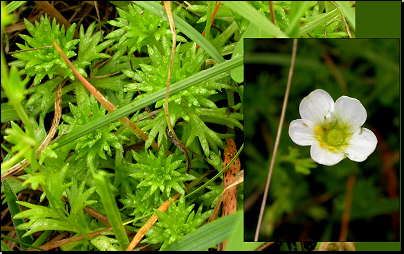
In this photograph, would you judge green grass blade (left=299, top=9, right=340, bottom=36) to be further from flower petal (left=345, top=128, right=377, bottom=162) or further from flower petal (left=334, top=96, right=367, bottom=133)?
flower petal (left=345, top=128, right=377, bottom=162)

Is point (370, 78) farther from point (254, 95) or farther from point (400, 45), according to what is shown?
point (254, 95)

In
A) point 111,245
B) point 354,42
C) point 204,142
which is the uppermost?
point 354,42

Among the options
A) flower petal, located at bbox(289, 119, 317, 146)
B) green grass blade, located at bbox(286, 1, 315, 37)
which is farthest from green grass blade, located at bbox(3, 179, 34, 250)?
green grass blade, located at bbox(286, 1, 315, 37)

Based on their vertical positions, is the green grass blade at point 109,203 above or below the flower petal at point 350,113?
below

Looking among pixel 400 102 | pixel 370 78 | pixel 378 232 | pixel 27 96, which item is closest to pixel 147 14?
pixel 27 96

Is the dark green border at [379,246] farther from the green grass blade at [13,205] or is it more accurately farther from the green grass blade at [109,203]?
the green grass blade at [13,205]

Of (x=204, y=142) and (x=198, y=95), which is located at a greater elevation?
(x=198, y=95)

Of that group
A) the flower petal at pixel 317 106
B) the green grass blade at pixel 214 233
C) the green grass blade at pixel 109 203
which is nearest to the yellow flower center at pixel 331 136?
the flower petal at pixel 317 106
